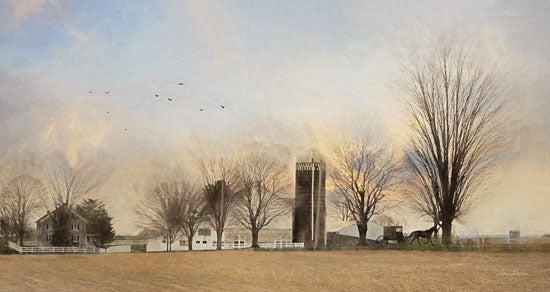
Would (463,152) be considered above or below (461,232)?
above

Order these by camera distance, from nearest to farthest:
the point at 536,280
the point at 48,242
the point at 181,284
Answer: the point at 536,280 → the point at 181,284 → the point at 48,242

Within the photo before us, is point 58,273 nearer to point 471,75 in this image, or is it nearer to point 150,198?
point 150,198

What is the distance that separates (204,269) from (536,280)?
5334mm

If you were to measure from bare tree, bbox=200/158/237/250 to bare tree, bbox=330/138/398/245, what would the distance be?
6.66 feet

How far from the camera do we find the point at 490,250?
1169cm

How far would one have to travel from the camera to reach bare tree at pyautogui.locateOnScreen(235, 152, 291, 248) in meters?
12.6

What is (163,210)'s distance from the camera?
525 inches

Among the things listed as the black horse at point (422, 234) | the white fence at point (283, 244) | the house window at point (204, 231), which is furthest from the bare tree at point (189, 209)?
the black horse at point (422, 234)

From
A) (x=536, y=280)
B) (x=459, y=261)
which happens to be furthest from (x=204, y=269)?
(x=536, y=280)

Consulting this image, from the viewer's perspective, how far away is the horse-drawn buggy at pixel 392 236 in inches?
484

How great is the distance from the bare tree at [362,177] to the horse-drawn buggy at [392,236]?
30 centimetres
